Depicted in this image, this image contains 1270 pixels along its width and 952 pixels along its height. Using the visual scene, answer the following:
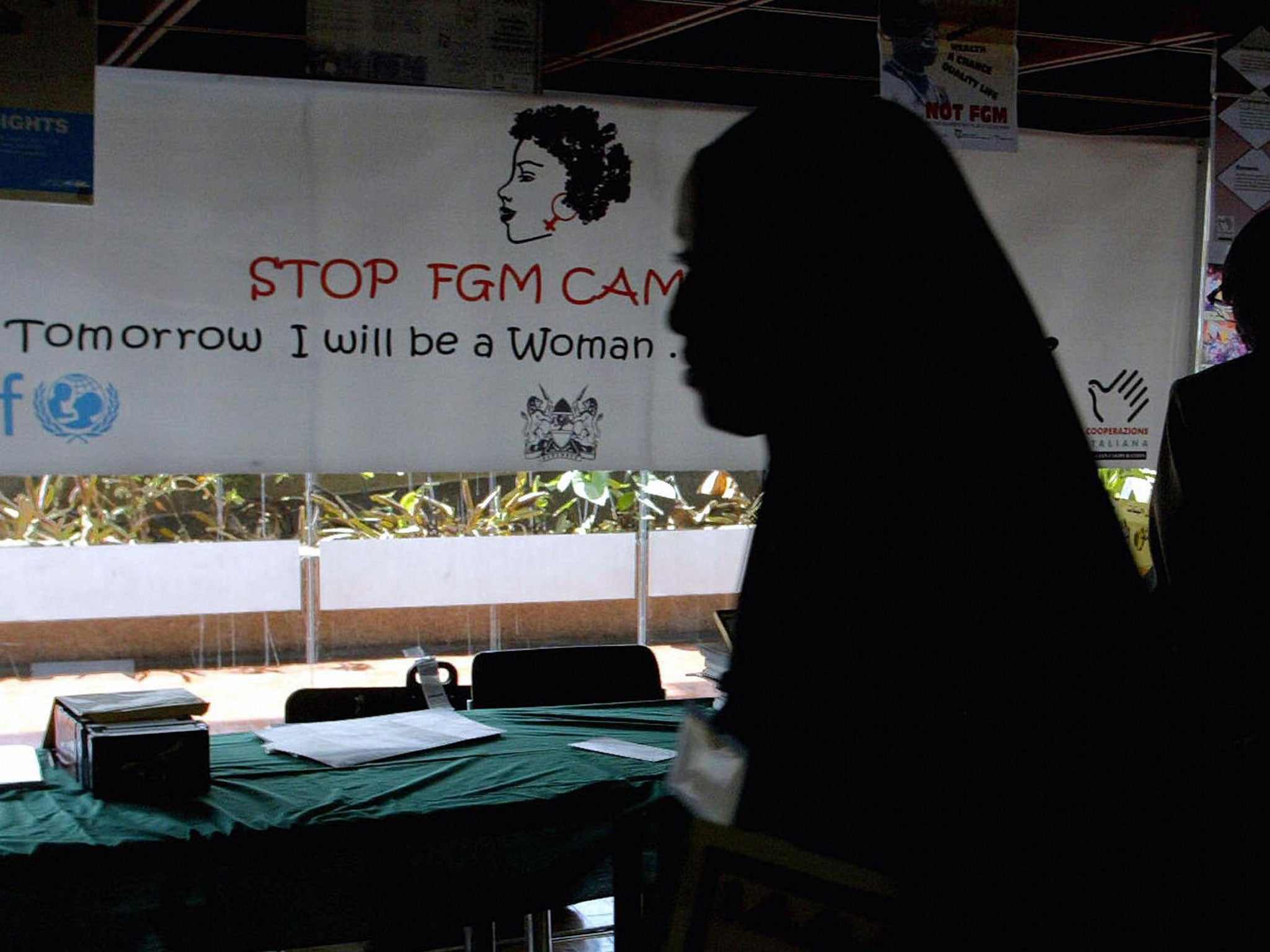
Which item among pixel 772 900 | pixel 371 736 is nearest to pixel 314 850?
pixel 371 736

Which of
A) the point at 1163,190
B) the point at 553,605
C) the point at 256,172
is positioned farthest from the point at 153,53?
the point at 1163,190

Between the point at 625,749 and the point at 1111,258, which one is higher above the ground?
the point at 1111,258

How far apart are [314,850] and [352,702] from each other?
41.6 inches

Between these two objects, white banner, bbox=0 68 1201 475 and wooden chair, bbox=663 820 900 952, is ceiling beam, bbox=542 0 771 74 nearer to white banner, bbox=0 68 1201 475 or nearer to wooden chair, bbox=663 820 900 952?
white banner, bbox=0 68 1201 475

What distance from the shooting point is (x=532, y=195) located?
4.00 m

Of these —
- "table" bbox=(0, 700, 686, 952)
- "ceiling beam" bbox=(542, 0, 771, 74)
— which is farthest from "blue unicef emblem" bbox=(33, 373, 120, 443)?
"ceiling beam" bbox=(542, 0, 771, 74)

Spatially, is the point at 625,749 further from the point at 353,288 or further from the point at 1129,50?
the point at 1129,50

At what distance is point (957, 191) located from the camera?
3.80 feet

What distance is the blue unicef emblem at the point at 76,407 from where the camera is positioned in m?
3.62

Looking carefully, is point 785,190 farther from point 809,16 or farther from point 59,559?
point 59,559

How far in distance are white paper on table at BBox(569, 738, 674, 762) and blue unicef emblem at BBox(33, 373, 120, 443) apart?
5.44 feet

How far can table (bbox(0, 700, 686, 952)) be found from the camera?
208cm

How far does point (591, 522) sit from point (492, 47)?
5.76 feet

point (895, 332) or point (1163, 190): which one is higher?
point (1163, 190)
